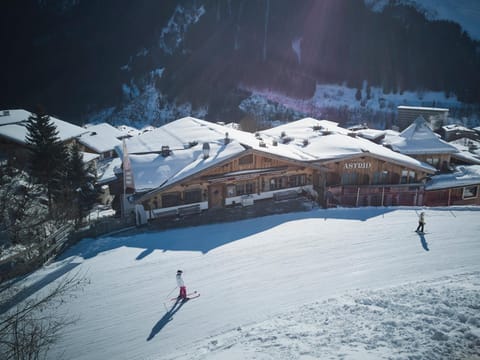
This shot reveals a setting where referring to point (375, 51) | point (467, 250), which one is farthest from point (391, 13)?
A: point (467, 250)

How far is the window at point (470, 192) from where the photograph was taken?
28.6m

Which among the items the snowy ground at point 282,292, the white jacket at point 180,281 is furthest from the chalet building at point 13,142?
the white jacket at point 180,281

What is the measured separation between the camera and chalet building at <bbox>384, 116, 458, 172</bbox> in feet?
97.7

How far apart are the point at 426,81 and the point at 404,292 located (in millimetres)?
123109

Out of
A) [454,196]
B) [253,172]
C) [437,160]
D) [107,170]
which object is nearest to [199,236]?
[253,172]

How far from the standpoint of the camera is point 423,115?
50688 millimetres

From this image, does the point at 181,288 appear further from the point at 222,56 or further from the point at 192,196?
the point at 222,56

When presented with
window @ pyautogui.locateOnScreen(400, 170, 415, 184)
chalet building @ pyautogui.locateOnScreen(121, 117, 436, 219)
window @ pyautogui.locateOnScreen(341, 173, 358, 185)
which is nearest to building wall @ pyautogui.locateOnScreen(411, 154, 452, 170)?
chalet building @ pyautogui.locateOnScreen(121, 117, 436, 219)

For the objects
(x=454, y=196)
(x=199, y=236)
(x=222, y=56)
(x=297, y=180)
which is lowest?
(x=199, y=236)

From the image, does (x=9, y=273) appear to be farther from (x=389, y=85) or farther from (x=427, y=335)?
(x=389, y=85)

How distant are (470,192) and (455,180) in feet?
7.50

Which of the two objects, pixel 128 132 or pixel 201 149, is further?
pixel 128 132

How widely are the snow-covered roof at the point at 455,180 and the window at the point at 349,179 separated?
6.31m

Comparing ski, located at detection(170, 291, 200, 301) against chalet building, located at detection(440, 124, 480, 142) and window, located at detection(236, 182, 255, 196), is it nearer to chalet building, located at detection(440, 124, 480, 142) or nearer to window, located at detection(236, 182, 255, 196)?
window, located at detection(236, 182, 255, 196)
